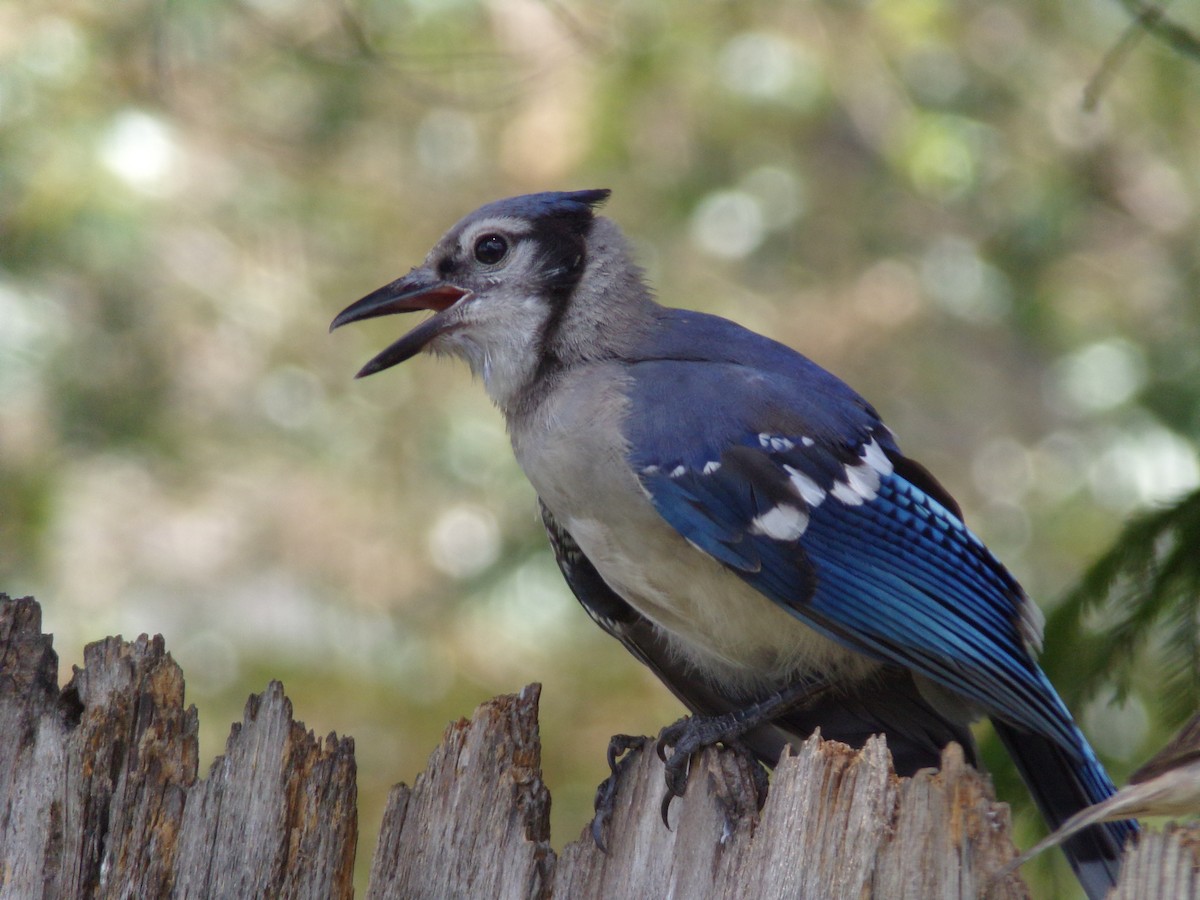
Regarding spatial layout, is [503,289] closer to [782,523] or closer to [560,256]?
[560,256]

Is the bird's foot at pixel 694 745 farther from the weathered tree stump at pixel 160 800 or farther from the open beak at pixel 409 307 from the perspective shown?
the open beak at pixel 409 307

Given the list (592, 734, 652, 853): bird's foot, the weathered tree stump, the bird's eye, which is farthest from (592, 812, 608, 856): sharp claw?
the bird's eye

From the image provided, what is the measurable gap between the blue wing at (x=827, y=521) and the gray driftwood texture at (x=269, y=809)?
33cm

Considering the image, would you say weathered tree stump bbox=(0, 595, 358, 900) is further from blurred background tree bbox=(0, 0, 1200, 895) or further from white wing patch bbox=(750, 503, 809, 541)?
blurred background tree bbox=(0, 0, 1200, 895)

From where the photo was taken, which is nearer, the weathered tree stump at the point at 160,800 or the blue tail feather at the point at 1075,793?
the weathered tree stump at the point at 160,800

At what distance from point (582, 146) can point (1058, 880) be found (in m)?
2.76

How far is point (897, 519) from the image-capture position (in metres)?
1.97

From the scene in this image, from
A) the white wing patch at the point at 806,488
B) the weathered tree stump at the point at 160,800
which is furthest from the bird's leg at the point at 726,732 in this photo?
the weathered tree stump at the point at 160,800

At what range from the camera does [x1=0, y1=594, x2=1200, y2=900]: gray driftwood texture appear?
4.87ft

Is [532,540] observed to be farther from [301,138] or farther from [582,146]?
[301,138]

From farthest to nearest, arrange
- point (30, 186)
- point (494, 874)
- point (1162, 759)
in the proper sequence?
point (30, 186) < point (494, 874) < point (1162, 759)

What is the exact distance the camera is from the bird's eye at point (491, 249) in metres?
2.24

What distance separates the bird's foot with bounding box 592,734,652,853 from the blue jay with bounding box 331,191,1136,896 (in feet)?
0.23

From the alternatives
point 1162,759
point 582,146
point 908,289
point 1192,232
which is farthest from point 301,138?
point 1162,759
